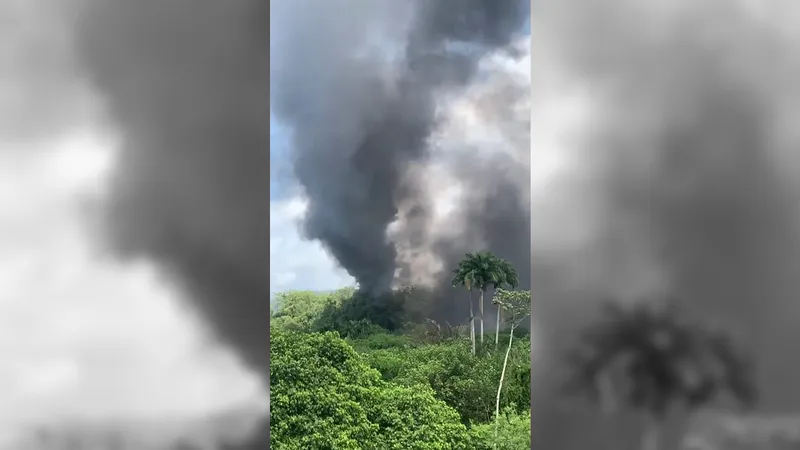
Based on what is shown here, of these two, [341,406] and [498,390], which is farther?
[498,390]

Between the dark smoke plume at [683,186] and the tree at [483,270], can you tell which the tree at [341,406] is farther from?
the dark smoke plume at [683,186]

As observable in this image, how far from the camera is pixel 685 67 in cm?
201

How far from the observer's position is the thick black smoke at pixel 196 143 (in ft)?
6.21

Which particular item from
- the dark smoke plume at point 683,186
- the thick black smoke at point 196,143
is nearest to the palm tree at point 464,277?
the dark smoke plume at point 683,186

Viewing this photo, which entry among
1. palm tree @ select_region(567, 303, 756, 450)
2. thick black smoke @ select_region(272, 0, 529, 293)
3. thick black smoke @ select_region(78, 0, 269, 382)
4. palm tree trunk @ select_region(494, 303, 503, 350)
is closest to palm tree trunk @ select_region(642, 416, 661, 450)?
palm tree @ select_region(567, 303, 756, 450)

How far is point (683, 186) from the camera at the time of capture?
6.56 feet

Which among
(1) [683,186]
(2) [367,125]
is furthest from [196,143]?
(2) [367,125]

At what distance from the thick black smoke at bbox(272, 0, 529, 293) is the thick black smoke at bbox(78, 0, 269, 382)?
122 inches

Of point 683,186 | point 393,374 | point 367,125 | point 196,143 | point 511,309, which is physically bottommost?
point 393,374

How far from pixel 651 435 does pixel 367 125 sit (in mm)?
3593

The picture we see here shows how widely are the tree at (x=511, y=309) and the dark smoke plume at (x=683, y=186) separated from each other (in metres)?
3.15

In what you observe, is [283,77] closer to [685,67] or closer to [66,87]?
[66,87]

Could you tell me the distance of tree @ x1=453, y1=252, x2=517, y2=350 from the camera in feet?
16.6

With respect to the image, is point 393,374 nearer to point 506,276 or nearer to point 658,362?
point 506,276
